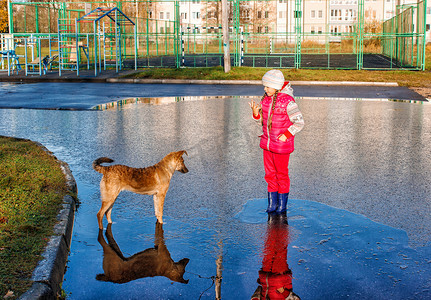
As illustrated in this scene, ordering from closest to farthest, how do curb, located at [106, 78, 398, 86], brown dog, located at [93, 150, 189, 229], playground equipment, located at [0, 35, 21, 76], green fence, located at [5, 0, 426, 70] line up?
brown dog, located at [93, 150, 189, 229], curb, located at [106, 78, 398, 86], playground equipment, located at [0, 35, 21, 76], green fence, located at [5, 0, 426, 70]

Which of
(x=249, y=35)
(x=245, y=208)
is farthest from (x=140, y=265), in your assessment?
(x=249, y=35)

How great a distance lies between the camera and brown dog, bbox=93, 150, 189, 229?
540cm

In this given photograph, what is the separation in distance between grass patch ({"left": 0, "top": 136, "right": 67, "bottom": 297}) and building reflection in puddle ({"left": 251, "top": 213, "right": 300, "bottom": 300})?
66.9 inches

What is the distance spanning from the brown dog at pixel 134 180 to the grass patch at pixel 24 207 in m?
0.56

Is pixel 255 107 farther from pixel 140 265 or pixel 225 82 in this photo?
pixel 225 82

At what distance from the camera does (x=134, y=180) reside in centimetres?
546

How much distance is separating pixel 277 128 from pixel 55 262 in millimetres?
2686

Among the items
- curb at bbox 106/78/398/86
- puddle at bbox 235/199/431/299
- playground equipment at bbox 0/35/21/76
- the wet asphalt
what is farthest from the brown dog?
playground equipment at bbox 0/35/21/76

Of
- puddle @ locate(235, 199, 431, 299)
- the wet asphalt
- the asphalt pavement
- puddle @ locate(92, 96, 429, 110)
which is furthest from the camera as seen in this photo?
the asphalt pavement

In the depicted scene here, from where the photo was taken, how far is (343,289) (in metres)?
4.23

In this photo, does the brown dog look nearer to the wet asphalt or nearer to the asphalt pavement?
the wet asphalt

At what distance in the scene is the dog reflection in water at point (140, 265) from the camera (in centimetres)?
448

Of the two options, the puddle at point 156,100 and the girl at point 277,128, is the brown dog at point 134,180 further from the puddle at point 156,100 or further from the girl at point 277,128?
the puddle at point 156,100

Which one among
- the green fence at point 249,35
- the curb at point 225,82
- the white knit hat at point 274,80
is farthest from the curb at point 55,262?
the green fence at point 249,35
